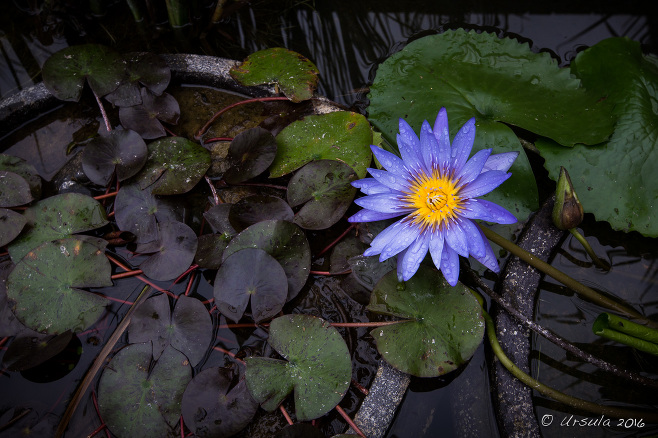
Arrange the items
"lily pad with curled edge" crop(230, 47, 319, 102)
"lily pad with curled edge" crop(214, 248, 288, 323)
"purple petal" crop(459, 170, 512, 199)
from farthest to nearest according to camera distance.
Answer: "lily pad with curled edge" crop(230, 47, 319, 102) → "lily pad with curled edge" crop(214, 248, 288, 323) → "purple petal" crop(459, 170, 512, 199)

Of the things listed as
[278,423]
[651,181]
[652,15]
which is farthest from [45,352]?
[652,15]

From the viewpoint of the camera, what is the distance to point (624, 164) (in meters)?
1.95

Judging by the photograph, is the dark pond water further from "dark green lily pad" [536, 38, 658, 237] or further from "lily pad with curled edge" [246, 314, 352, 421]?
"lily pad with curled edge" [246, 314, 352, 421]

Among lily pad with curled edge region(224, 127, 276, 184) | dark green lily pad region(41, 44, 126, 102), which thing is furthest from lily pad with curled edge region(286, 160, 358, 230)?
dark green lily pad region(41, 44, 126, 102)

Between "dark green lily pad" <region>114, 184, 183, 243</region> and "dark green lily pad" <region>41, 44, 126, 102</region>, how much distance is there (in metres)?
0.66

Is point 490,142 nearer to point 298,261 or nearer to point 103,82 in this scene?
point 298,261

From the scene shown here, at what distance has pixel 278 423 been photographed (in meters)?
1.90

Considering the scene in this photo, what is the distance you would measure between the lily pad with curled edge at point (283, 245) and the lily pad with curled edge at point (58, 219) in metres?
0.77

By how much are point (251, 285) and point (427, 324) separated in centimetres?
79

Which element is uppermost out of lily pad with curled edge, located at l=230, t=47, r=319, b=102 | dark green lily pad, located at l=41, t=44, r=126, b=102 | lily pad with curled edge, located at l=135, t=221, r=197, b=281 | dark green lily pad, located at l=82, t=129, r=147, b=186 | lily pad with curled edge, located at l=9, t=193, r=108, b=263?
dark green lily pad, located at l=41, t=44, r=126, b=102

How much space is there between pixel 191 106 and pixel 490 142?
175 cm

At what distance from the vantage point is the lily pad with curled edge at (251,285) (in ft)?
6.25

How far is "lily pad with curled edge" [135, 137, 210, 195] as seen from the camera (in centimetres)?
219

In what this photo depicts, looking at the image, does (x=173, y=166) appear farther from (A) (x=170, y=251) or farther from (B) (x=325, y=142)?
(B) (x=325, y=142)
